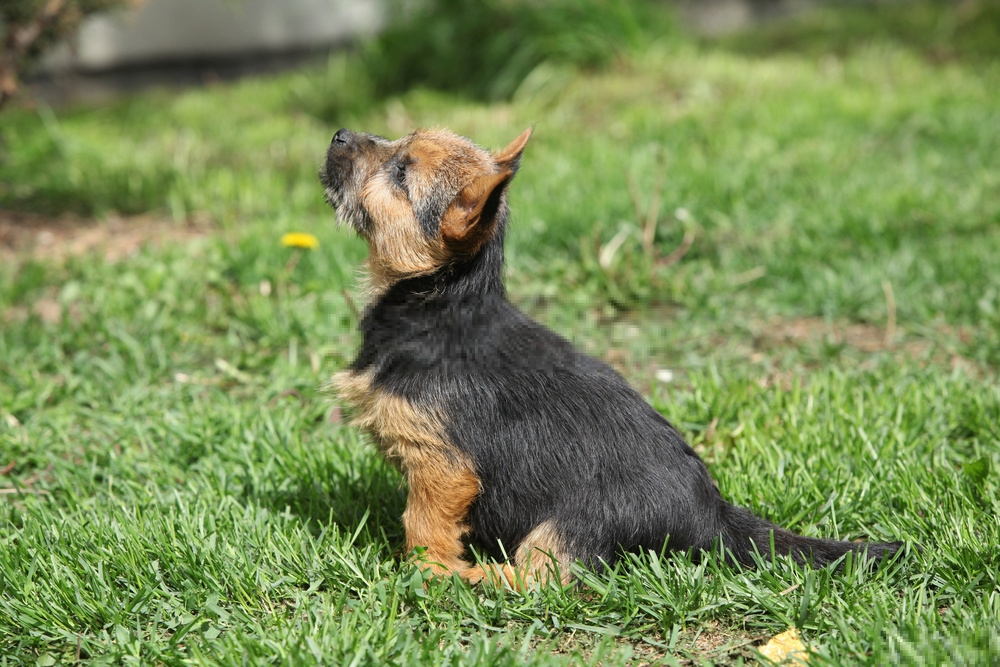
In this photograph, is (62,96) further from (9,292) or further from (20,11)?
(9,292)

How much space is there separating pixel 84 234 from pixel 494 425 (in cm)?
436

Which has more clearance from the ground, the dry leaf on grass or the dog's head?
the dog's head

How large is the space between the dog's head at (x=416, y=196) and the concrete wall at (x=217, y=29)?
841cm

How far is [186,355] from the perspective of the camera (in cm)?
450

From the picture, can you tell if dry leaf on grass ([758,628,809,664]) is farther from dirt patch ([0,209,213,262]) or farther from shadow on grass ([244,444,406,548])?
dirt patch ([0,209,213,262])

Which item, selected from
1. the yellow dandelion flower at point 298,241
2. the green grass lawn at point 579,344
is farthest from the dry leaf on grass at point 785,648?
the yellow dandelion flower at point 298,241

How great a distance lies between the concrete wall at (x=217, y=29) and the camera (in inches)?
430

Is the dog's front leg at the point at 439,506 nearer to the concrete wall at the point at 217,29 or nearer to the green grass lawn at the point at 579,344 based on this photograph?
the green grass lawn at the point at 579,344

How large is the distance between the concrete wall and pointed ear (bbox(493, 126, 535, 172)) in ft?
28.4

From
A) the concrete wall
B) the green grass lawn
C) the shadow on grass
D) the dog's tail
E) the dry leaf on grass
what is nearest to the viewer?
the dry leaf on grass

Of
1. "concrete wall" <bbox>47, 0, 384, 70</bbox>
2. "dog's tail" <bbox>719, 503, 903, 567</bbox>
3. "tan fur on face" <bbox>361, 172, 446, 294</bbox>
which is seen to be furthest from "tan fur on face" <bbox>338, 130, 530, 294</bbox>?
"concrete wall" <bbox>47, 0, 384, 70</bbox>

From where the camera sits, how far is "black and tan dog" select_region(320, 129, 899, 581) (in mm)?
2707

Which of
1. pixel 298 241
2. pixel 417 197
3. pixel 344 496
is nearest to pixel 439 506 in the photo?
pixel 344 496

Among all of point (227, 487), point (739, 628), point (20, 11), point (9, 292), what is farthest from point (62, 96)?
point (739, 628)
